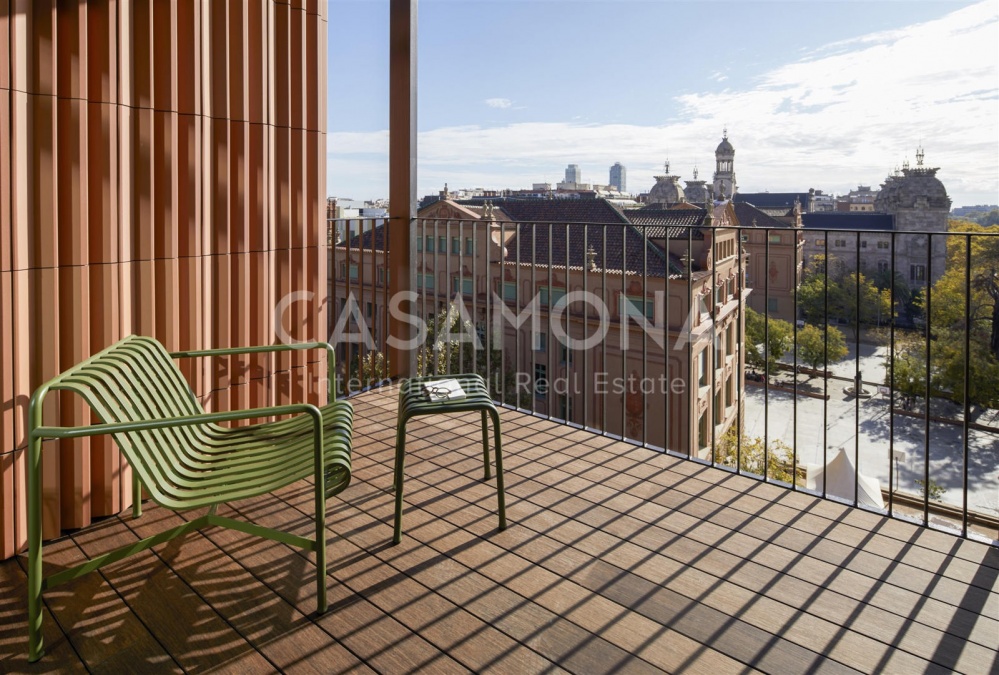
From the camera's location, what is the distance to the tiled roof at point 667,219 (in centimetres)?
298

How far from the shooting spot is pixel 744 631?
1786 millimetres

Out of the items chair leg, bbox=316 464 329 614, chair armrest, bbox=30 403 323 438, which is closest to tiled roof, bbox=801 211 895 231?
chair leg, bbox=316 464 329 614

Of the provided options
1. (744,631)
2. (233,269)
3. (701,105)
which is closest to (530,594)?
(744,631)

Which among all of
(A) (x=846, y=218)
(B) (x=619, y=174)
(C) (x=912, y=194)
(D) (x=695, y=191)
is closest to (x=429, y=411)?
(C) (x=912, y=194)

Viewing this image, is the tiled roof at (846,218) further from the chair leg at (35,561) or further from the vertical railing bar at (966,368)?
the chair leg at (35,561)

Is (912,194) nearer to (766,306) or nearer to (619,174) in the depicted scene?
(766,306)

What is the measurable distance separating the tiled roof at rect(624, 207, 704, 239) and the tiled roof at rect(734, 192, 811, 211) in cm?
332

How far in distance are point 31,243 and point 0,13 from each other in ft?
2.16

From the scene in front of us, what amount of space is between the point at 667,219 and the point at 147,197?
47.2 feet

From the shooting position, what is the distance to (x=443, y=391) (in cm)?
251

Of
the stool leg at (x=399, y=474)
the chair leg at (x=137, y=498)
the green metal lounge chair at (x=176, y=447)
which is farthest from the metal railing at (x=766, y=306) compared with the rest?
the chair leg at (x=137, y=498)

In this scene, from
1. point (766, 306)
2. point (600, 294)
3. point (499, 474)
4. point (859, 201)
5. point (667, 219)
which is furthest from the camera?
point (667, 219)

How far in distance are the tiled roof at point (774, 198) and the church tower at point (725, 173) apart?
57 cm

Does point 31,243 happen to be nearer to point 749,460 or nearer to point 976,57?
point 749,460
